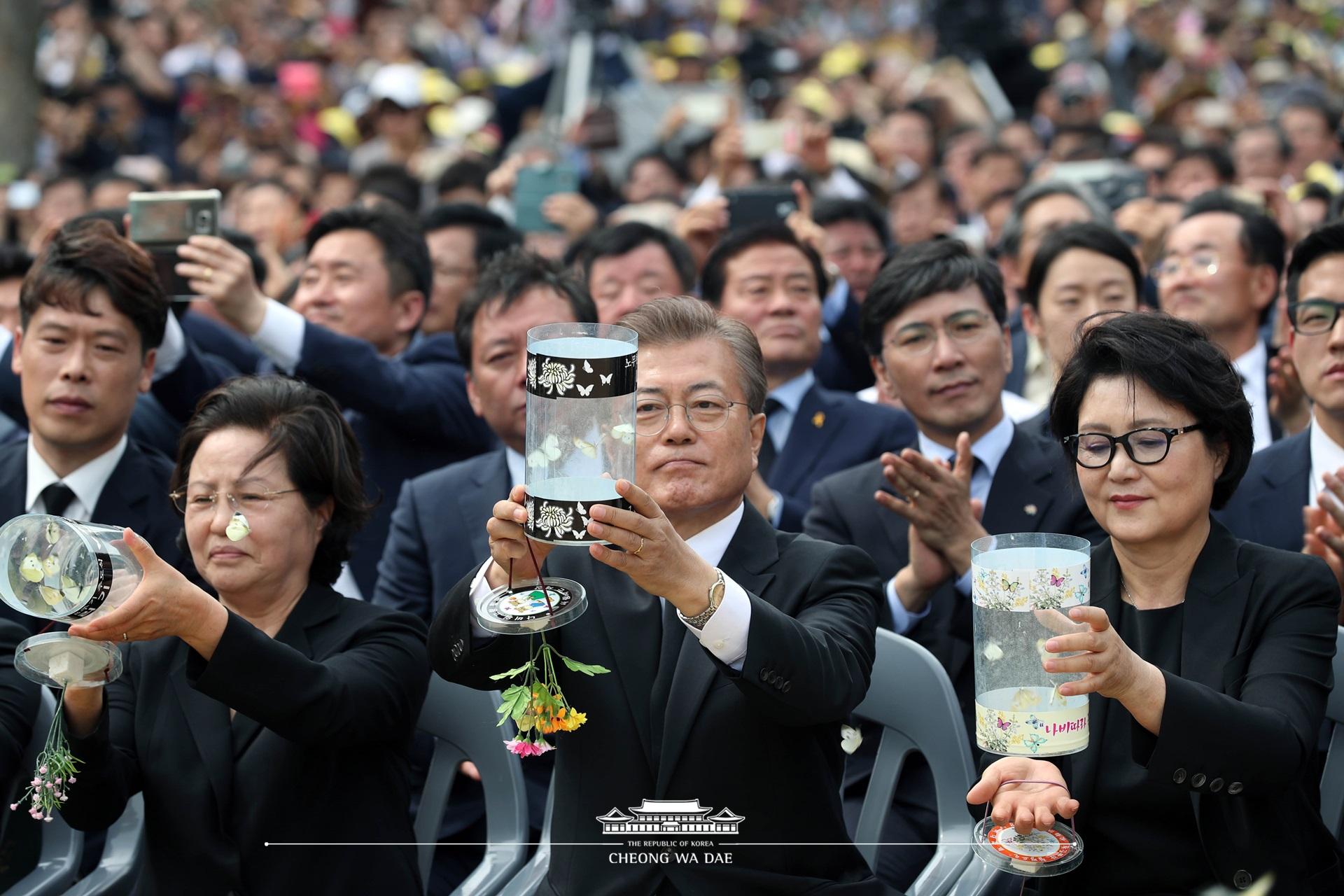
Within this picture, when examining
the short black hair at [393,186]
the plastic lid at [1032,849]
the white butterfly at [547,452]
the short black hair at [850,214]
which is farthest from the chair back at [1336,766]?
the short black hair at [393,186]

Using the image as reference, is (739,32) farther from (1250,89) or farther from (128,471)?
(128,471)

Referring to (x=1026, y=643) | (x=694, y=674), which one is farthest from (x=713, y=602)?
(x=1026, y=643)

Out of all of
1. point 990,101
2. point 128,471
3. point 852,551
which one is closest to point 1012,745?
point 852,551

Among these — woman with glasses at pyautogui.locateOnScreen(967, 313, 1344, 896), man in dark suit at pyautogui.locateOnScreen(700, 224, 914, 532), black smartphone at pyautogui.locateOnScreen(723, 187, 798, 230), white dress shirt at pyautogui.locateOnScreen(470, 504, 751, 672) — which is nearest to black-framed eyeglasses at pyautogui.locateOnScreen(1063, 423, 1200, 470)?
woman with glasses at pyautogui.locateOnScreen(967, 313, 1344, 896)

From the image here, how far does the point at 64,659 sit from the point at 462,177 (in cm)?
662

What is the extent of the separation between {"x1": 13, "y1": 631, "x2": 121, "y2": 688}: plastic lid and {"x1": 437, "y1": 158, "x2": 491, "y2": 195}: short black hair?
255 inches

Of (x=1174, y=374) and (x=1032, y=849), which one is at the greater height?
(x=1174, y=374)

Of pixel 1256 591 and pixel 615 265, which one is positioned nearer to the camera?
pixel 1256 591

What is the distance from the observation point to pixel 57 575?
123 inches

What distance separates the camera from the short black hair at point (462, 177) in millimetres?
9531

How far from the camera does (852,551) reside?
11.6 ft

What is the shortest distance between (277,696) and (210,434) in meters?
0.79

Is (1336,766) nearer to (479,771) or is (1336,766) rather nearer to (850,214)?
(479,771)

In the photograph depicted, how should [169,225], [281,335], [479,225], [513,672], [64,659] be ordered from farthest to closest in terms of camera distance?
[479,225] → [169,225] → [281,335] → [64,659] → [513,672]
